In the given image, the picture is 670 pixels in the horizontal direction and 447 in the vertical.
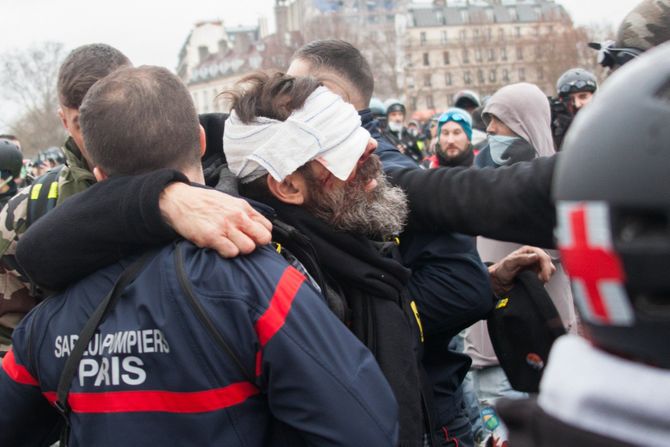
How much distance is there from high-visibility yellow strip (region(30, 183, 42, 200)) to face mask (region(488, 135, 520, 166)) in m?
2.33

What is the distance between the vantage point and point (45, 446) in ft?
7.38

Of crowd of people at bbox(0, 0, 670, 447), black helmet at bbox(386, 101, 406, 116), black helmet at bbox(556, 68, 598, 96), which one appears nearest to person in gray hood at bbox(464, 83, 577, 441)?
crowd of people at bbox(0, 0, 670, 447)

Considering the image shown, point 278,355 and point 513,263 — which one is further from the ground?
point 278,355

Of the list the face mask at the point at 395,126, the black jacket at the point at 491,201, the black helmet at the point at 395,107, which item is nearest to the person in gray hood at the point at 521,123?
the black jacket at the point at 491,201

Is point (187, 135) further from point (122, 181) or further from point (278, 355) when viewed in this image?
point (278, 355)

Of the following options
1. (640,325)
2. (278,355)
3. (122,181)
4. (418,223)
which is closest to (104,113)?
(122,181)

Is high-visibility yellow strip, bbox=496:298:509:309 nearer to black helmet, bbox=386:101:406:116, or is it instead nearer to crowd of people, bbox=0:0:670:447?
crowd of people, bbox=0:0:670:447

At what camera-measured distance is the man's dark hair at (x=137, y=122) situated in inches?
75.1

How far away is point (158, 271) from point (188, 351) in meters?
0.22

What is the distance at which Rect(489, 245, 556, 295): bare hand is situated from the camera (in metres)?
2.77

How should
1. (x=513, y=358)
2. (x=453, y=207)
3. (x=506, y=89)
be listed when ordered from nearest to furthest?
(x=453, y=207)
(x=513, y=358)
(x=506, y=89)

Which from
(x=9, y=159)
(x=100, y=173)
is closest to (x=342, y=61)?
(x=100, y=173)

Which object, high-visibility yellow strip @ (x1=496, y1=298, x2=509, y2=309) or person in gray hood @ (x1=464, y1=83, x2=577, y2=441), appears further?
person in gray hood @ (x1=464, y1=83, x2=577, y2=441)

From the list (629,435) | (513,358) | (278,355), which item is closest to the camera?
(629,435)
